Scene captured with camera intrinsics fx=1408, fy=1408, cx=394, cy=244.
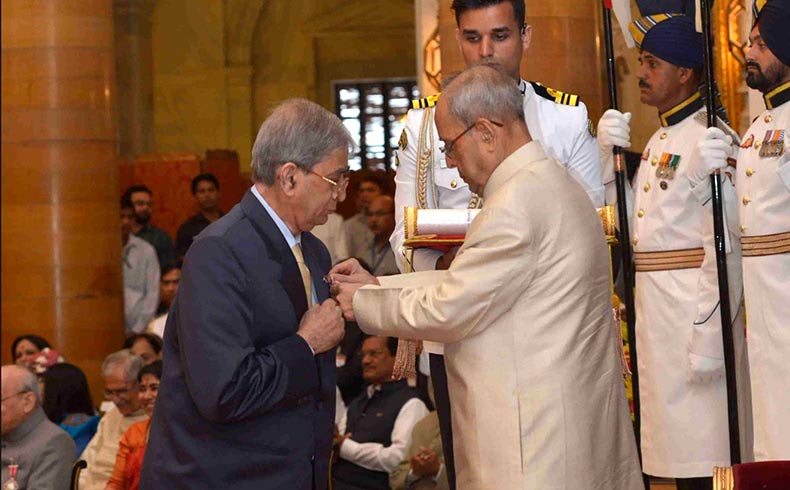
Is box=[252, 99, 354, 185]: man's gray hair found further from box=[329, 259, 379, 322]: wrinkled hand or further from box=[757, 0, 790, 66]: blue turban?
box=[757, 0, 790, 66]: blue turban

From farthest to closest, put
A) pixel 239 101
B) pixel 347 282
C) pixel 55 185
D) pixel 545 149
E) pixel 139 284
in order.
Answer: pixel 239 101, pixel 139 284, pixel 55 185, pixel 545 149, pixel 347 282

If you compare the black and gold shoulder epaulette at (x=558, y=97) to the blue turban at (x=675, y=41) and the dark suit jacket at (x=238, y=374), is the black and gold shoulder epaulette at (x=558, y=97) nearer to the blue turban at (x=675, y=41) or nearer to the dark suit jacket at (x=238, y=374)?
the blue turban at (x=675, y=41)

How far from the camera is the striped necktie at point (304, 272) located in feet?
11.8

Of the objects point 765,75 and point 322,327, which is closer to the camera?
point 322,327

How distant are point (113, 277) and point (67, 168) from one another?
910 mm

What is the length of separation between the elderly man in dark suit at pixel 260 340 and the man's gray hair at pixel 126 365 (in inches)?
147

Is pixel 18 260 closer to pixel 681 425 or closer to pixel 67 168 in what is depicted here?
pixel 67 168

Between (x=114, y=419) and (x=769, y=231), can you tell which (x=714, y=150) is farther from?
(x=114, y=419)

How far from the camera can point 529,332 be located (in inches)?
129

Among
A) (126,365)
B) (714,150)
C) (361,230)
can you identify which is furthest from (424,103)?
(361,230)

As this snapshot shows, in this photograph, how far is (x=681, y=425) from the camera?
501 centimetres

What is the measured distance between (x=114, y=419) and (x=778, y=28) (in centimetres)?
402

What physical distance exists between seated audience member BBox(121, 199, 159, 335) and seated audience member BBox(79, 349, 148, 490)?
396 centimetres

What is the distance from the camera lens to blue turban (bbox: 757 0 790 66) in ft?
14.8
